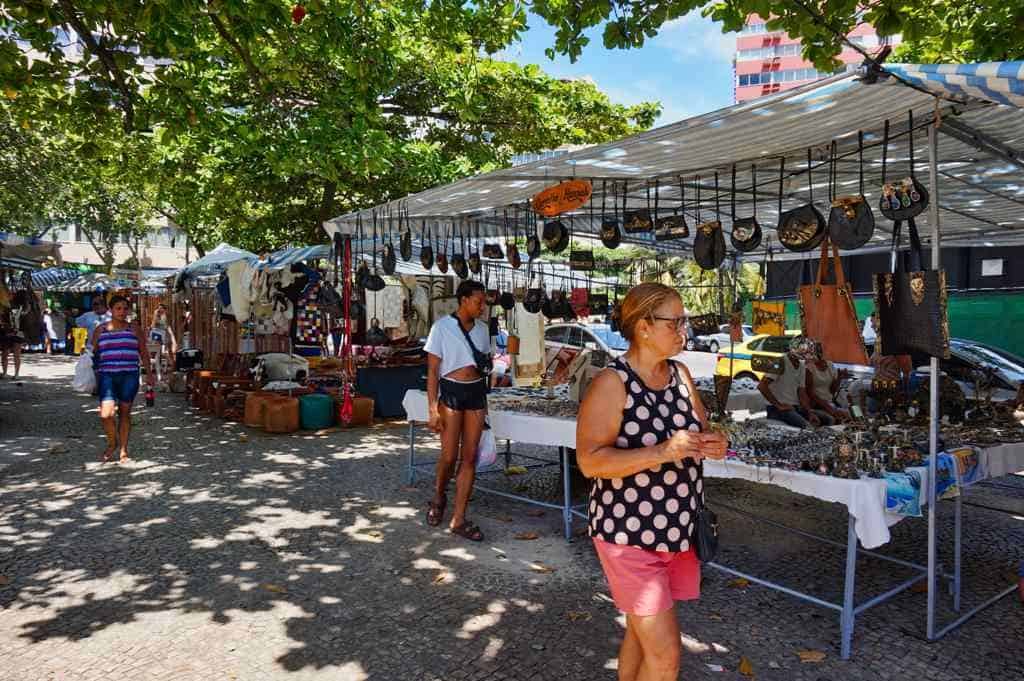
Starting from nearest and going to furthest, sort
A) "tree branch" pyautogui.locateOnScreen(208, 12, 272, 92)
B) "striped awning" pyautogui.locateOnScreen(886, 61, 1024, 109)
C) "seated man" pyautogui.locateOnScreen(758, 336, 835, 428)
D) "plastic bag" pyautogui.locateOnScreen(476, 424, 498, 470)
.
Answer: "striped awning" pyautogui.locateOnScreen(886, 61, 1024, 109), "plastic bag" pyautogui.locateOnScreen(476, 424, 498, 470), "tree branch" pyautogui.locateOnScreen(208, 12, 272, 92), "seated man" pyautogui.locateOnScreen(758, 336, 835, 428)

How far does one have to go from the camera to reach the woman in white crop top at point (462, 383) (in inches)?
203

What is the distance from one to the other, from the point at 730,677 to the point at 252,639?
236cm

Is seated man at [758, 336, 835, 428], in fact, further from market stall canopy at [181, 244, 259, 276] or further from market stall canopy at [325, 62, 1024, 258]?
market stall canopy at [181, 244, 259, 276]

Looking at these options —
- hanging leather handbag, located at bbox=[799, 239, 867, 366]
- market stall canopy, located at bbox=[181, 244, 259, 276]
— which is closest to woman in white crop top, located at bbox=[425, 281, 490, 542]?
hanging leather handbag, located at bbox=[799, 239, 867, 366]

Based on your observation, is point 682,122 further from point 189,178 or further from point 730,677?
point 189,178

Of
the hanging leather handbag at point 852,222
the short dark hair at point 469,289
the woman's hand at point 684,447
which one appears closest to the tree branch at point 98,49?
the short dark hair at point 469,289

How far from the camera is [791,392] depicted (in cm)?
714

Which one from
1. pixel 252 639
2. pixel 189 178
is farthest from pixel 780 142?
pixel 189 178

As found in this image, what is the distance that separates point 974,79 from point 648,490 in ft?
6.97

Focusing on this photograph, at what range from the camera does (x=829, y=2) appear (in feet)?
17.8

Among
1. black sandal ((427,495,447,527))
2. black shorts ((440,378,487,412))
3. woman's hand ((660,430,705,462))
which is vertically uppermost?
woman's hand ((660,430,705,462))

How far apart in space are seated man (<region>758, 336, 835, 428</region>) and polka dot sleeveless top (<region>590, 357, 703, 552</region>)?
4.79 meters

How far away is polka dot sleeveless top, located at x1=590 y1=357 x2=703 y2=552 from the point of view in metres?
2.49

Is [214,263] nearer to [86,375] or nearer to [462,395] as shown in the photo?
[86,375]
